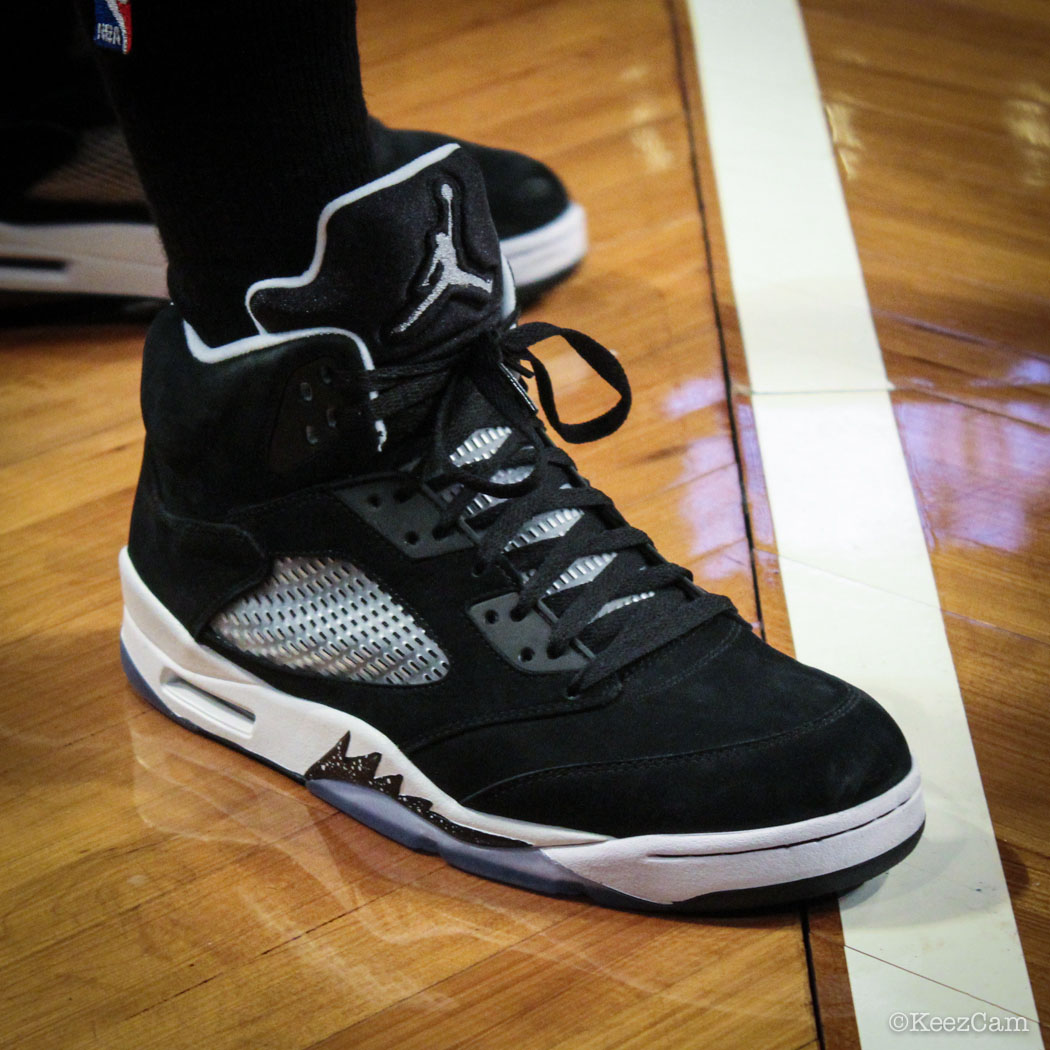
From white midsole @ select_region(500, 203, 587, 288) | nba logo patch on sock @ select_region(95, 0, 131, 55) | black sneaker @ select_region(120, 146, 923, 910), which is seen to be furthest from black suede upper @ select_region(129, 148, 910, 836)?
white midsole @ select_region(500, 203, 587, 288)

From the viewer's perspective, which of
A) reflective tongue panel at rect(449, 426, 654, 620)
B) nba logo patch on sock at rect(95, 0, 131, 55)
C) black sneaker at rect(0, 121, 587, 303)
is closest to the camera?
nba logo patch on sock at rect(95, 0, 131, 55)

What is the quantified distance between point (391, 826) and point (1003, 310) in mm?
908

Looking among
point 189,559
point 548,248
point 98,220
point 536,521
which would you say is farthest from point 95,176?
point 536,521

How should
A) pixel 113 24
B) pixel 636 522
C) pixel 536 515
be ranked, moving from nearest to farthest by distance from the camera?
pixel 113 24
pixel 536 515
pixel 636 522

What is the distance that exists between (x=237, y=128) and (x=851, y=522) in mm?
616

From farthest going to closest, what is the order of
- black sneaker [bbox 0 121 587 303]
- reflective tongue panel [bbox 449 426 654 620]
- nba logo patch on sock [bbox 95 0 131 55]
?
black sneaker [bbox 0 121 587 303] < reflective tongue panel [bbox 449 426 654 620] < nba logo patch on sock [bbox 95 0 131 55]

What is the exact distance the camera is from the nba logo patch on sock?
0.61 metres

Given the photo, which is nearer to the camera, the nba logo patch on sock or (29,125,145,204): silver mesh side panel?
the nba logo patch on sock

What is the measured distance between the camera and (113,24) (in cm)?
62

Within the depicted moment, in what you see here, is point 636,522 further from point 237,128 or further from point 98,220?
point 98,220

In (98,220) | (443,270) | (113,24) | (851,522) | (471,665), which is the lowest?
(851,522)

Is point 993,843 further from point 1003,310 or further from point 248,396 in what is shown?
point 1003,310

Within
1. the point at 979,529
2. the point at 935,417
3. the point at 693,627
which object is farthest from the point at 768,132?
the point at 693,627

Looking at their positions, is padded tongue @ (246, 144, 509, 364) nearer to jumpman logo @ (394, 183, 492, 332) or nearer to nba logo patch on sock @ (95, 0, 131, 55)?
jumpman logo @ (394, 183, 492, 332)
